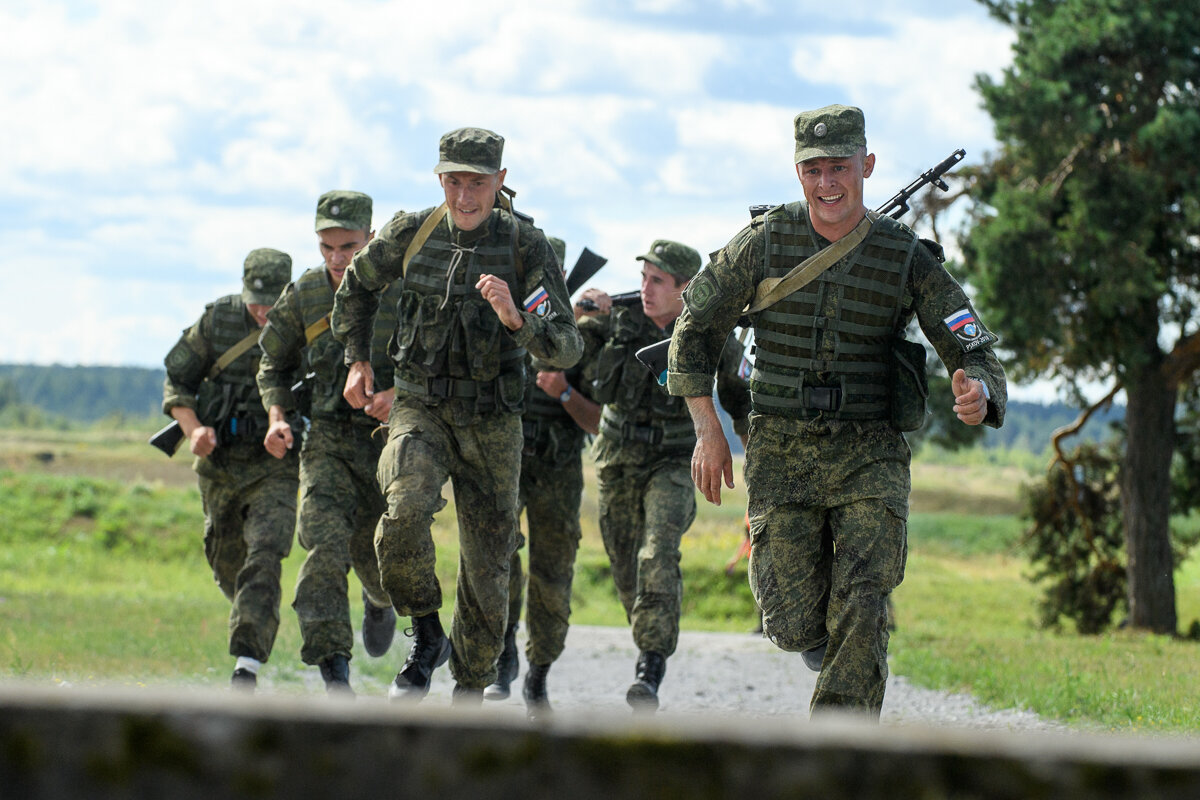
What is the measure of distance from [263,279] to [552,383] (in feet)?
6.70

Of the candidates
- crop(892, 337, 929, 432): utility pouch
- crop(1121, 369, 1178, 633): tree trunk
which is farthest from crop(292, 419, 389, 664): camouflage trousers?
crop(1121, 369, 1178, 633): tree trunk

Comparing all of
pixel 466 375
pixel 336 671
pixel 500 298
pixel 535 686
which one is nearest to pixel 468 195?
pixel 500 298

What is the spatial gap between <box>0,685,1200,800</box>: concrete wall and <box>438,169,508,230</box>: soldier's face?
6.70 meters

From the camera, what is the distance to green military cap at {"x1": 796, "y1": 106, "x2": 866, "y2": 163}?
21.0 feet

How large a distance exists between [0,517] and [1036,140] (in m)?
21.1

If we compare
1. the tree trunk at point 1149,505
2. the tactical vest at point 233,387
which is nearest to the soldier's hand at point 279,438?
the tactical vest at point 233,387

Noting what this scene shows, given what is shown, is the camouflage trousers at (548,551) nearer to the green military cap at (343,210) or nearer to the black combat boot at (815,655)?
the green military cap at (343,210)

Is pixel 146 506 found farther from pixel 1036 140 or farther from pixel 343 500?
pixel 343 500

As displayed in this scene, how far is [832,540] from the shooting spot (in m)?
6.56

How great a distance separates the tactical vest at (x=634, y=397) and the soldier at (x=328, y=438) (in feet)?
5.12

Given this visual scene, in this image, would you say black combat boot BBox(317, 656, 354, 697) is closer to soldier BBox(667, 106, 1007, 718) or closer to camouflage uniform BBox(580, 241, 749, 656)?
camouflage uniform BBox(580, 241, 749, 656)

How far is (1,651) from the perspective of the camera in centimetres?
1178

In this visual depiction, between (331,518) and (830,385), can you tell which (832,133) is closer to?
(830,385)

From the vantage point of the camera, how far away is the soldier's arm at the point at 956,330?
6199 mm
